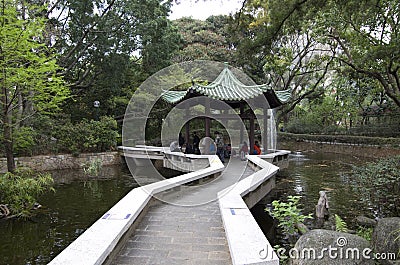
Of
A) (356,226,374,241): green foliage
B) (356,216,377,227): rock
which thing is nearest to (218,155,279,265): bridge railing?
(356,226,374,241): green foliage

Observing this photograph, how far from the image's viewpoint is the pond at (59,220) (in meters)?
6.53

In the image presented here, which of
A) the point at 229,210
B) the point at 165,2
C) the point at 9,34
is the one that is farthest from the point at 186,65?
the point at 229,210

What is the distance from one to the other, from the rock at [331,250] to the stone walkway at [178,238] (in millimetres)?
1219

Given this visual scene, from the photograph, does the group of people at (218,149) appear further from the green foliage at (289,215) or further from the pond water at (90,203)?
the green foliage at (289,215)

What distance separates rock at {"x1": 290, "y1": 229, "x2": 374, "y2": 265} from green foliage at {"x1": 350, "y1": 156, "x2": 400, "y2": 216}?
452 centimetres

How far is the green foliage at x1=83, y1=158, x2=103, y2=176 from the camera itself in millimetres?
15828

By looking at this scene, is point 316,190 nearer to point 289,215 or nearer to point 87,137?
point 289,215

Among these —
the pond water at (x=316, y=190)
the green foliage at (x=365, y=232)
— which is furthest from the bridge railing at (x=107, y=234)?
the green foliage at (x=365, y=232)

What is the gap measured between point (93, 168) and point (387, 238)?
44.0 feet

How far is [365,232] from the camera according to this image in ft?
23.2

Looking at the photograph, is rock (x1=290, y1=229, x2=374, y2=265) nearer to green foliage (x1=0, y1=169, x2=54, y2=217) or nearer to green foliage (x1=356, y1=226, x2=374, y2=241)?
green foliage (x1=356, y1=226, x2=374, y2=241)

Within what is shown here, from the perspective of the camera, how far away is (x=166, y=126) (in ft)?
72.6

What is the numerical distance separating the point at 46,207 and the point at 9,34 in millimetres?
4941

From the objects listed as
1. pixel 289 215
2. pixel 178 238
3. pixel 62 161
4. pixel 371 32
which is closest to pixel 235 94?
pixel 371 32
